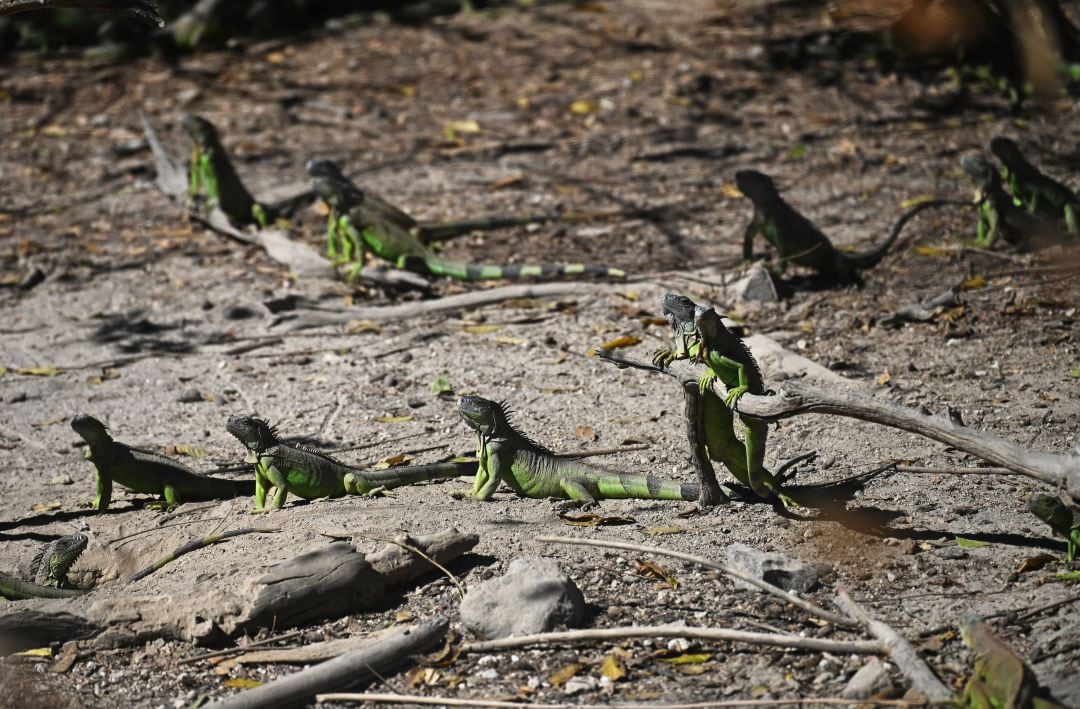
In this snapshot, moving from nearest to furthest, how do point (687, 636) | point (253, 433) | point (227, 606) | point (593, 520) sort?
1. point (687, 636)
2. point (227, 606)
3. point (593, 520)
4. point (253, 433)

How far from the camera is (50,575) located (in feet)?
14.4

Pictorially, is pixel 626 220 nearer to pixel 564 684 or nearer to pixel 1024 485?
pixel 1024 485

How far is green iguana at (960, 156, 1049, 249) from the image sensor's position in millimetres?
7035

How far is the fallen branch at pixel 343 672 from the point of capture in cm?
345

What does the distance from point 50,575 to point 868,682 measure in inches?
117

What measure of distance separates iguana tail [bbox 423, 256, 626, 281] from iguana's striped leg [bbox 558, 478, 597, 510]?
8.88 ft

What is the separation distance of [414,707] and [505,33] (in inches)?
377

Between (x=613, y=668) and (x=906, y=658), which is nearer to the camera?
(x=906, y=658)

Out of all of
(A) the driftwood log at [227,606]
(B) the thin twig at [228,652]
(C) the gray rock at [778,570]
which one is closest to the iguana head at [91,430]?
(A) the driftwood log at [227,606]

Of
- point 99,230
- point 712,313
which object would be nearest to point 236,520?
point 712,313

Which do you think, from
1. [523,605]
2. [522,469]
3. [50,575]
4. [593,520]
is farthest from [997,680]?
[50,575]

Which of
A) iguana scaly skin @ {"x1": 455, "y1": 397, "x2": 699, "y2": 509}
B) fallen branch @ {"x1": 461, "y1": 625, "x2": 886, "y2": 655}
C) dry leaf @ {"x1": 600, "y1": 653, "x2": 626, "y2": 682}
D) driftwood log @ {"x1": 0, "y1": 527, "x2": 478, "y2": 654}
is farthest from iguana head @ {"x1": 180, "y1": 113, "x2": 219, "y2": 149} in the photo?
dry leaf @ {"x1": 600, "y1": 653, "x2": 626, "y2": 682}

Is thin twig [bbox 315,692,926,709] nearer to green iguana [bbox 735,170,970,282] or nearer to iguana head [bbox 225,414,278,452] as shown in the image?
iguana head [bbox 225,414,278,452]

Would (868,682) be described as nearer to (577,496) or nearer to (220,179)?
(577,496)
